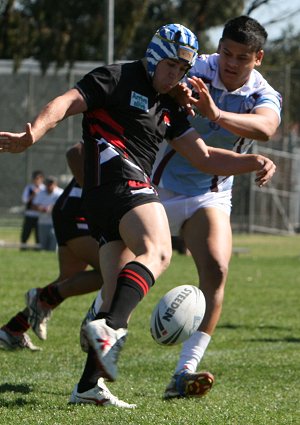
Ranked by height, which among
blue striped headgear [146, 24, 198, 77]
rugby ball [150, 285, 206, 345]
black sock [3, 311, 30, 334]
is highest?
blue striped headgear [146, 24, 198, 77]

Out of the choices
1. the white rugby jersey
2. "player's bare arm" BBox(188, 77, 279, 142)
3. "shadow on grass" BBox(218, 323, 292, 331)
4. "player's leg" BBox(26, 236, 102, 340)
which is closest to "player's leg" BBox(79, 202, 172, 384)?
"player's bare arm" BBox(188, 77, 279, 142)

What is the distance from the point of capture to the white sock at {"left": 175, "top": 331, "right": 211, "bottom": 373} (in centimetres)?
613

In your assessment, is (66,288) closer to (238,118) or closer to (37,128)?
(238,118)

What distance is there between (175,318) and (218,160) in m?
1.20

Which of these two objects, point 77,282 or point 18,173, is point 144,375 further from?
point 18,173

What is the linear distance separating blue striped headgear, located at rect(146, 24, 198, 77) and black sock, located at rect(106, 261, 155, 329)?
1.16 meters

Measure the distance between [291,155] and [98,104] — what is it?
27.9m

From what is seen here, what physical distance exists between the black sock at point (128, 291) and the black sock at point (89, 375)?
0.79 ft

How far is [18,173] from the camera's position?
3400 cm

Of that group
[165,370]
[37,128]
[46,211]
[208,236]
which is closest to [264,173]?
[208,236]

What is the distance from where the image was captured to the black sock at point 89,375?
5.27 metres

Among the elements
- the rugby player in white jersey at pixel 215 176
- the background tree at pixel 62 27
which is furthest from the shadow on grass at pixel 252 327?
the background tree at pixel 62 27

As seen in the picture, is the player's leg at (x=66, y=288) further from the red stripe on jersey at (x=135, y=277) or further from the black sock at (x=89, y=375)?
the red stripe on jersey at (x=135, y=277)

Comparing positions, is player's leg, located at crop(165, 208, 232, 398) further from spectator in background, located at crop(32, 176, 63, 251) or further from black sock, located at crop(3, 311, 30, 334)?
spectator in background, located at crop(32, 176, 63, 251)
